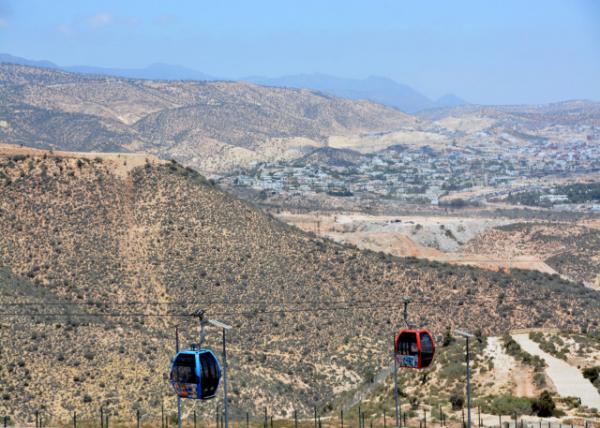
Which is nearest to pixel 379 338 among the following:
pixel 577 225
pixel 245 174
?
pixel 577 225

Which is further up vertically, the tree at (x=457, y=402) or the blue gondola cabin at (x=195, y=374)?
the blue gondola cabin at (x=195, y=374)

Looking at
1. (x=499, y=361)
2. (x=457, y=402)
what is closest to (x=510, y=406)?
(x=457, y=402)

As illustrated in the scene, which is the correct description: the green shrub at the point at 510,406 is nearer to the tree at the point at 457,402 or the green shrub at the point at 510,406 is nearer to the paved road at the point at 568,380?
the tree at the point at 457,402

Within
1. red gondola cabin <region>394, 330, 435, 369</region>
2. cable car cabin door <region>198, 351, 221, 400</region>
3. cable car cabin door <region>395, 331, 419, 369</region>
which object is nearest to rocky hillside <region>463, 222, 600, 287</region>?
red gondola cabin <region>394, 330, 435, 369</region>

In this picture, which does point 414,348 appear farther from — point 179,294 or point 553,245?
point 553,245

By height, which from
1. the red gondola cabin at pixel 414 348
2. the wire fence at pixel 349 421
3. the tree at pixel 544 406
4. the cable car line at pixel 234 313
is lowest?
the wire fence at pixel 349 421

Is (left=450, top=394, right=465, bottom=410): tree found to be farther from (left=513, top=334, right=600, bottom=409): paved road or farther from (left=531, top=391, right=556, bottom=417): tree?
(left=513, top=334, right=600, bottom=409): paved road

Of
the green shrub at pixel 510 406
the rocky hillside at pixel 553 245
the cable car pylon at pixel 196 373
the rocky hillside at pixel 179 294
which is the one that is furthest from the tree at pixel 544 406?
the rocky hillside at pixel 553 245
